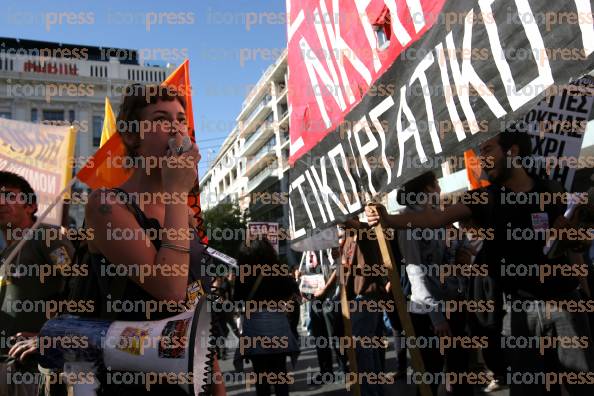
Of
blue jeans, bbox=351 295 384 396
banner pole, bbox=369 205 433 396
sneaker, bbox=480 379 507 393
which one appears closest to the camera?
banner pole, bbox=369 205 433 396

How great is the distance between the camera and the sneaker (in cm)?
542

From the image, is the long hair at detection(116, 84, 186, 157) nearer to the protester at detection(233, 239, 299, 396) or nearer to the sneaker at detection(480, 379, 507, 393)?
the protester at detection(233, 239, 299, 396)

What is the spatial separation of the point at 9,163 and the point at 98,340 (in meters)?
5.23

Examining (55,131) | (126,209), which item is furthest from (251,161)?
(126,209)

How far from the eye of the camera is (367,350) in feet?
14.8

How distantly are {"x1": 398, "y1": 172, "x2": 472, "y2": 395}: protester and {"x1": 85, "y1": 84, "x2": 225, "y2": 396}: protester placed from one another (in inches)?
92.7

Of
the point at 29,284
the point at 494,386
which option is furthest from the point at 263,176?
the point at 29,284

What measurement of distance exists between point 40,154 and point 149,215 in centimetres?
486

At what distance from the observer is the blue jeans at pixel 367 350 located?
446cm

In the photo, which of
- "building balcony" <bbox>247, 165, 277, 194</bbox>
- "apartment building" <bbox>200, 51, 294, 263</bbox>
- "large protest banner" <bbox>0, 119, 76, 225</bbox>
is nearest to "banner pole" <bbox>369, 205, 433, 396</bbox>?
"large protest banner" <bbox>0, 119, 76, 225</bbox>

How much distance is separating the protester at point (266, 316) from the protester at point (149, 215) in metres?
2.80

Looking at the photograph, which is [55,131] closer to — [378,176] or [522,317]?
[378,176]

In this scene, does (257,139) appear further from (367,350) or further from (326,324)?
(367,350)

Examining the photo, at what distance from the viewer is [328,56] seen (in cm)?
303
